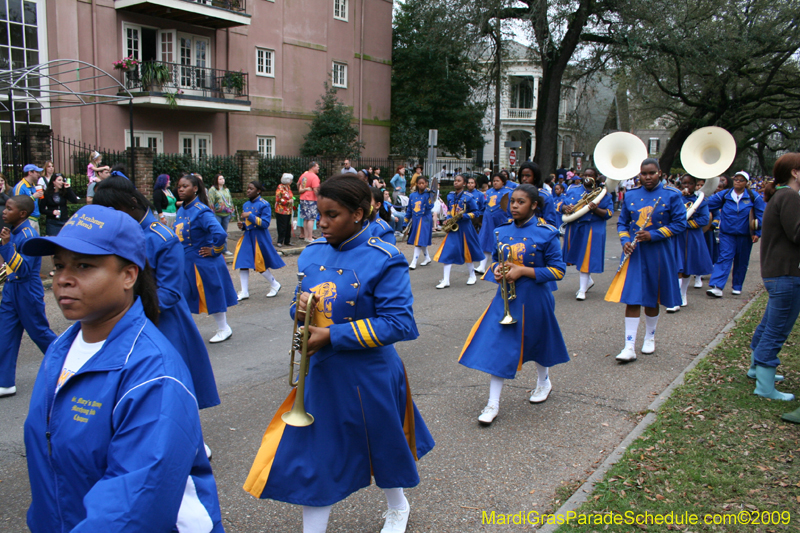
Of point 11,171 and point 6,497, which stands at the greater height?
point 11,171

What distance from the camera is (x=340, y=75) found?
91.3 ft

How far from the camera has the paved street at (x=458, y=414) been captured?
151 inches

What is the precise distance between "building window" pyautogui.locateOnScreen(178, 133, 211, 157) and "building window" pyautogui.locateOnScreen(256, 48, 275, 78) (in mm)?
3533

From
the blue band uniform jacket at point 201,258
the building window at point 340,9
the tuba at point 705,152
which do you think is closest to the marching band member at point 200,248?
the blue band uniform jacket at point 201,258

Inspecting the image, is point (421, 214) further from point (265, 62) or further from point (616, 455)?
point (265, 62)

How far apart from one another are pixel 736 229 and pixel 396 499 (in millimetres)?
9156

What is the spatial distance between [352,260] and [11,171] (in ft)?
49.7

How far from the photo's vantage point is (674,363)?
21.9 ft

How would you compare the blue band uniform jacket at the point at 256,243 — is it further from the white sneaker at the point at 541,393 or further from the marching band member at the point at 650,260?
the white sneaker at the point at 541,393

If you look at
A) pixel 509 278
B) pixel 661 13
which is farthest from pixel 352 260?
pixel 661 13

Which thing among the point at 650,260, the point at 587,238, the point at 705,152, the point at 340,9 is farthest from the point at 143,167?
the point at 650,260

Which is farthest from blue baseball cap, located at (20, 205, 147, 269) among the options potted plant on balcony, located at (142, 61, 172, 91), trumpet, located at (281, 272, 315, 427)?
potted plant on balcony, located at (142, 61, 172, 91)

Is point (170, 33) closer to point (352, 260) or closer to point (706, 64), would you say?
point (706, 64)

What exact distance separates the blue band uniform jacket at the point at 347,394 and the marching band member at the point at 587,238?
25.3ft
